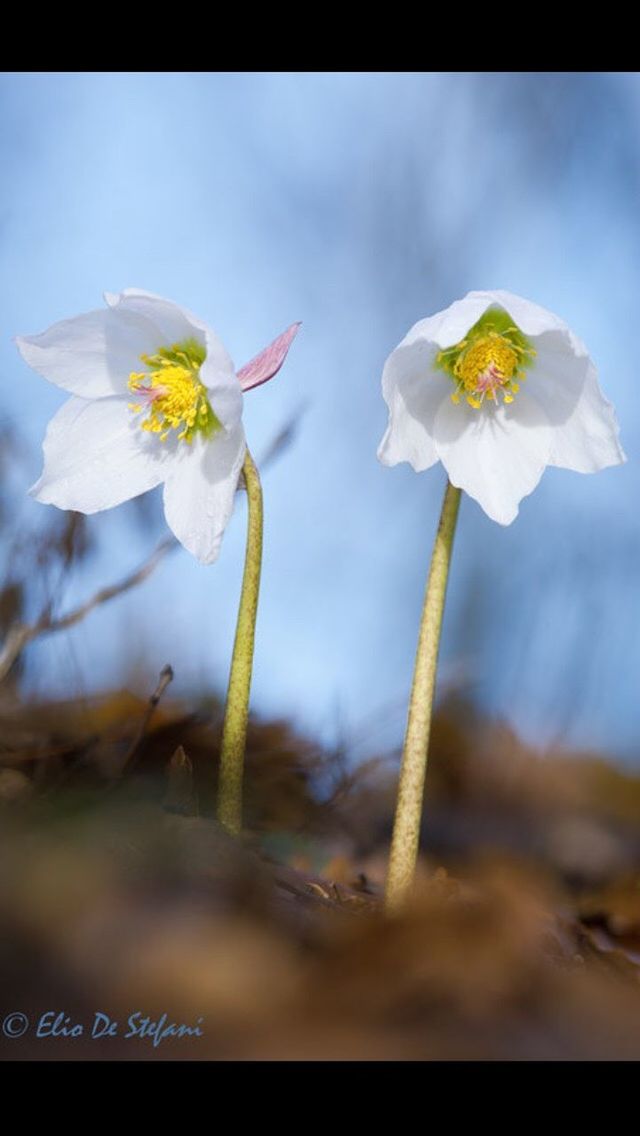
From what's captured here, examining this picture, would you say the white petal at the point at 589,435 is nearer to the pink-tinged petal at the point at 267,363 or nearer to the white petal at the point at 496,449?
the white petal at the point at 496,449

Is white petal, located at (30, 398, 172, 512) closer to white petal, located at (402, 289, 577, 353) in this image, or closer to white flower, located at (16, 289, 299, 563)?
white flower, located at (16, 289, 299, 563)

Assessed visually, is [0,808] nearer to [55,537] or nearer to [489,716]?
[55,537]

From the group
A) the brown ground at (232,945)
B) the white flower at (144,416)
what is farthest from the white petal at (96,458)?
the brown ground at (232,945)

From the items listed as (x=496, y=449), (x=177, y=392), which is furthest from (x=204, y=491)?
(x=496, y=449)

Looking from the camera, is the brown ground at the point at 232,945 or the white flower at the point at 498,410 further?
the white flower at the point at 498,410

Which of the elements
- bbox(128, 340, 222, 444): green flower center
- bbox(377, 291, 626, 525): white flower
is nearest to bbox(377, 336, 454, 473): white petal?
bbox(377, 291, 626, 525): white flower

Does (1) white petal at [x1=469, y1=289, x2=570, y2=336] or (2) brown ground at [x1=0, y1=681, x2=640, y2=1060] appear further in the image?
(1) white petal at [x1=469, y1=289, x2=570, y2=336]

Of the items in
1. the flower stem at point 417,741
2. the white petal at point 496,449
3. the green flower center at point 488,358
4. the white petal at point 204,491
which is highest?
the green flower center at point 488,358

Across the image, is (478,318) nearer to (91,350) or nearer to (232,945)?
(91,350)
